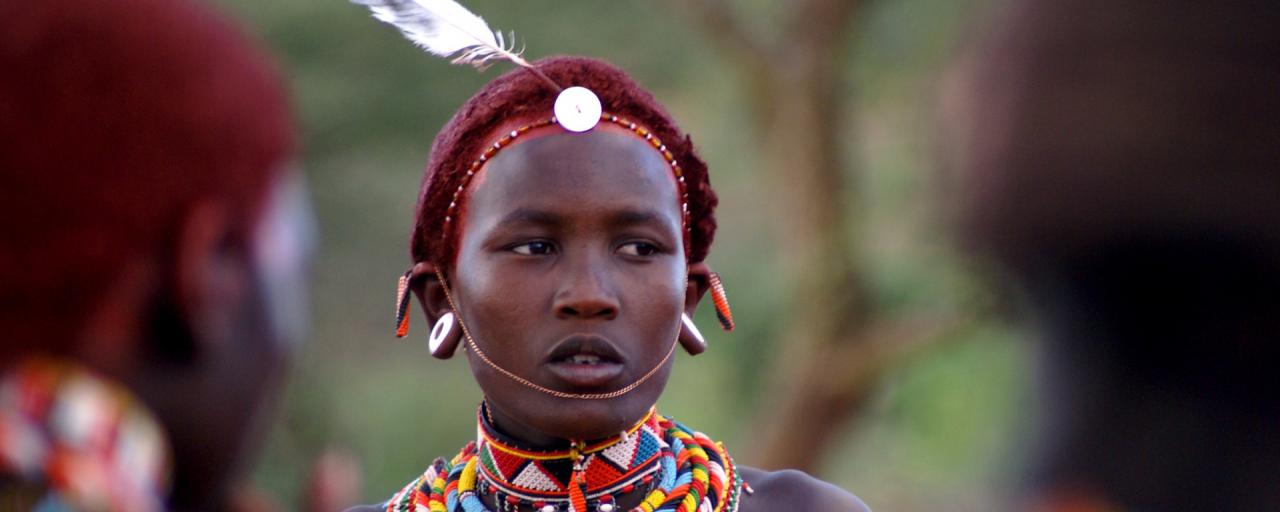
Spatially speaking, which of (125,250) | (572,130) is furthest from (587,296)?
(125,250)

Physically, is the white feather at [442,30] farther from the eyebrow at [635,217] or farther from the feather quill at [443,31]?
the eyebrow at [635,217]

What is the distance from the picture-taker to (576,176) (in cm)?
317

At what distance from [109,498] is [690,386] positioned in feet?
33.0

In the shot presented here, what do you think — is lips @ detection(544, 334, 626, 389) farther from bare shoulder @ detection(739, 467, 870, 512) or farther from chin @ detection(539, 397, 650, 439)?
bare shoulder @ detection(739, 467, 870, 512)

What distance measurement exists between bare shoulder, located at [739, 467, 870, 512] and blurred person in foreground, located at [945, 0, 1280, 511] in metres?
1.71

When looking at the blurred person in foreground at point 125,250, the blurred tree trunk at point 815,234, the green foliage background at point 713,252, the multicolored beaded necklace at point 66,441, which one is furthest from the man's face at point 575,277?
the blurred tree trunk at point 815,234

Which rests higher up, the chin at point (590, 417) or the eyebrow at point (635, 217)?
the eyebrow at point (635, 217)

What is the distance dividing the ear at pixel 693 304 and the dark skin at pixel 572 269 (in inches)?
3.7

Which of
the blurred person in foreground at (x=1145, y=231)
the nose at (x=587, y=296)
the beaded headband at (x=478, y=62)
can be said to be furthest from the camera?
the beaded headband at (x=478, y=62)

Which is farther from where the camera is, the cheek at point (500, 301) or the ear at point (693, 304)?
the ear at point (693, 304)

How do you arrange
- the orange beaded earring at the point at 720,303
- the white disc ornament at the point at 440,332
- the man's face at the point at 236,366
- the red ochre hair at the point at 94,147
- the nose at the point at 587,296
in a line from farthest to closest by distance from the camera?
the orange beaded earring at the point at 720,303 < the white disc ornament at the point at 440,332 < the nose at the point at 587,296 < the man's face at the point at 236,366 < the red ochre hair at the point at 94,147

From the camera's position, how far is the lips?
3.14 meters

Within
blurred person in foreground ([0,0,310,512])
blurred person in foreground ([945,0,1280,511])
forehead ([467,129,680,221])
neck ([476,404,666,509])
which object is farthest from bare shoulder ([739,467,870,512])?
blurred person in foreground ([945,0,1280,511])

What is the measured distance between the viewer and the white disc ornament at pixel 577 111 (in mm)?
3211
